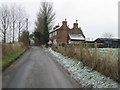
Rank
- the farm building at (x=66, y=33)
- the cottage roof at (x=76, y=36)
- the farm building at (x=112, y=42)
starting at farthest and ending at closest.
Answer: the farm building at (x=66, y=33)
the cottage roof at (x=76, y=36)
the farm building at (x=112, y=42)

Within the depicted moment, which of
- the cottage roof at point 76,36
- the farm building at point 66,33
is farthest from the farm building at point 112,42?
the farm building at point 66,33

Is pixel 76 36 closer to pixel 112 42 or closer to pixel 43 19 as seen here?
pixel 43 19

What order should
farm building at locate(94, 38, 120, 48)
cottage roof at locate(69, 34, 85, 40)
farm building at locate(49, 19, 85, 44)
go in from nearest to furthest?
farm building at locate(94, 38, 120, 48) < cottage roof at locate(69, 34, 85, 40) < farm building at locate(49, 19, 85, 44)

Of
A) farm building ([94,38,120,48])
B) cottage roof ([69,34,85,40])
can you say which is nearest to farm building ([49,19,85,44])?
cottage roof ([69,34,85,40])

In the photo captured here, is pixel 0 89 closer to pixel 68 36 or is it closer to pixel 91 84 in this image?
pixel 91 84

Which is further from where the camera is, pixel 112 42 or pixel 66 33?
pixel 66 33

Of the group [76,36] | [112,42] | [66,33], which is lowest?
[112,42]

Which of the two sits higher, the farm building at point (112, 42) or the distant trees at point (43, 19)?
the distant trees at point (43, 19)

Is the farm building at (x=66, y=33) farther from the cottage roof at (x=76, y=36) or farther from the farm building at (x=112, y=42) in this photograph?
the farm building at (x=112, y=42)

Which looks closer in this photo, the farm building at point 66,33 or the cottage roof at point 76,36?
the cottage roof at point 76,36

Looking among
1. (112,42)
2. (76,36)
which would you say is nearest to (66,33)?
(76,36)

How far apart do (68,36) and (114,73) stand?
6250cm

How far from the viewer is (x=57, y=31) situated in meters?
73.0

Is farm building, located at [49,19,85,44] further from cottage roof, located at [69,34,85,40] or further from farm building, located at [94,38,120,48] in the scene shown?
farm building, located at [94,38,120,48]
